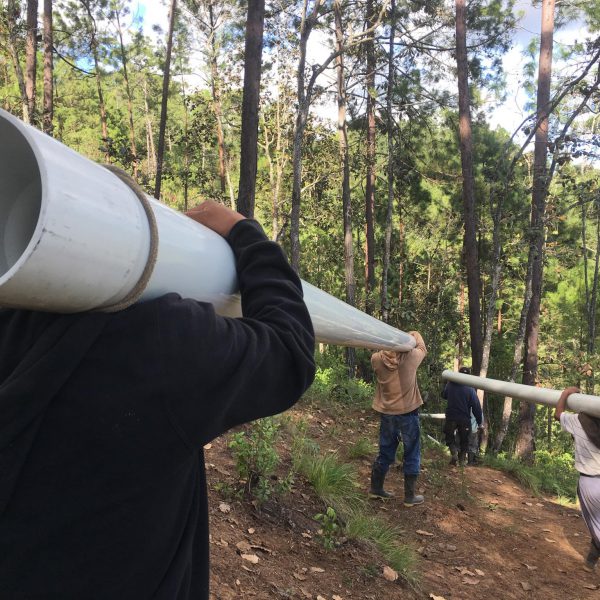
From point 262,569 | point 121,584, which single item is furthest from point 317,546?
point 121,584

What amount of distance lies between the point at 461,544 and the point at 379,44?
1422 cm

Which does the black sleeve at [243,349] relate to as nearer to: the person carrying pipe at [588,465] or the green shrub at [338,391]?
the person carrying pipe at [588,465]

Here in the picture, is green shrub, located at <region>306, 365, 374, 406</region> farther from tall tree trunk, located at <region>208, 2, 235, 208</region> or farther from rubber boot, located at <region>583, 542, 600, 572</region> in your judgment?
tall tree trunk, located at <region>208, 2, 235, 208</region>

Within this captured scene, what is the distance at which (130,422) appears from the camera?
890 millimetres

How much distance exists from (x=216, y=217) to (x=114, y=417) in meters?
0.50

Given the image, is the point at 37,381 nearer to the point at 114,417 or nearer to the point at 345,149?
the point at 114,417

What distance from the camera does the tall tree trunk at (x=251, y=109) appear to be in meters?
6.14

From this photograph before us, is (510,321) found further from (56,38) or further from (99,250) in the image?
(99,250)

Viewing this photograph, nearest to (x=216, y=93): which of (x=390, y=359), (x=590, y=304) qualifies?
(x=390, y=359)

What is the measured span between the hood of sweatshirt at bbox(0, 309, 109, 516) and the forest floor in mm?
2639

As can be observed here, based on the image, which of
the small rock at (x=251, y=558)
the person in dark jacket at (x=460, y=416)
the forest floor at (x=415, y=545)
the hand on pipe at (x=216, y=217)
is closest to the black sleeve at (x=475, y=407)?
the person in dark jacket at (x=460, y=416)

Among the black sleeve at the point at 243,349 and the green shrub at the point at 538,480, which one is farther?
the green shrub at the point at 538,480

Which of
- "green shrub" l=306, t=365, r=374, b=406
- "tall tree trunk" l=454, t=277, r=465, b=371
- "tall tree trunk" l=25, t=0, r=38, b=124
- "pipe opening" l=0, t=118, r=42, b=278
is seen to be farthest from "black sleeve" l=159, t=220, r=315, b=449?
"tall tree trunk" l=454, t=277, r=465, b=371

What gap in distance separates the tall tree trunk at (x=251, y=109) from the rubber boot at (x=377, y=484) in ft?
11.2
